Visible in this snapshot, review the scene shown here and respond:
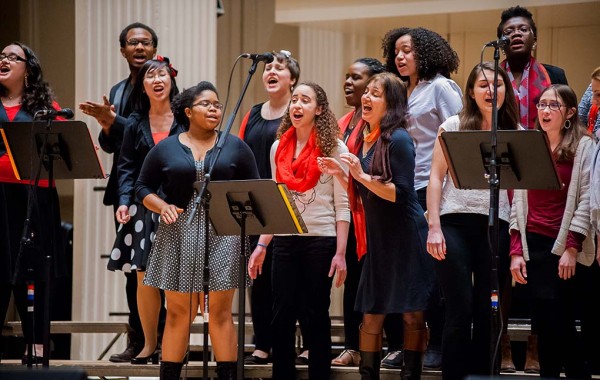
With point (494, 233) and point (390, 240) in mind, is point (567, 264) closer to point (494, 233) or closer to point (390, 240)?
point (494, 233)

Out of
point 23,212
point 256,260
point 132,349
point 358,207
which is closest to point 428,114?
point 358,207

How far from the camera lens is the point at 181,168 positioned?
5.46m

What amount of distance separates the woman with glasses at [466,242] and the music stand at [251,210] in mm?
635

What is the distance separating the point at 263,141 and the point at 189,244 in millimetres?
811

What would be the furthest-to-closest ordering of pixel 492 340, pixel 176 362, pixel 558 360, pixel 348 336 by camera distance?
pixel 348 336 < pixel 176 362 < pixel 558 360 < pixel 492 340

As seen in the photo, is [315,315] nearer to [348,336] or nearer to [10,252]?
[348,336]

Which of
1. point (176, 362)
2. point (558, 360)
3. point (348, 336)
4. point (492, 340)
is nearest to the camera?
point (492, 340)

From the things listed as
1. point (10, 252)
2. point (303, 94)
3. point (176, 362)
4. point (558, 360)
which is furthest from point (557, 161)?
point (10, 252)

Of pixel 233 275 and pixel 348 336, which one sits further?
pixel 348 336

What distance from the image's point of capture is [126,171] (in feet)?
19.3

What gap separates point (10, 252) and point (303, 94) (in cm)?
182

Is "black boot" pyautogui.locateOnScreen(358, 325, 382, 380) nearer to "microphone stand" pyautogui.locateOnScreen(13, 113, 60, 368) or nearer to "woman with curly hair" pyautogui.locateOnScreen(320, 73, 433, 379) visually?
"woman with curly hair" pyautogui.locateOnScreen(320, 73, 433, 379)

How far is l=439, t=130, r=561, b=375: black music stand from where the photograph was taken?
15.4 ft

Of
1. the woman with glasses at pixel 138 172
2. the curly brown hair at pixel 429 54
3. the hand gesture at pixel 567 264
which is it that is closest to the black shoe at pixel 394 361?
the hand gesture at pixel 567 264
